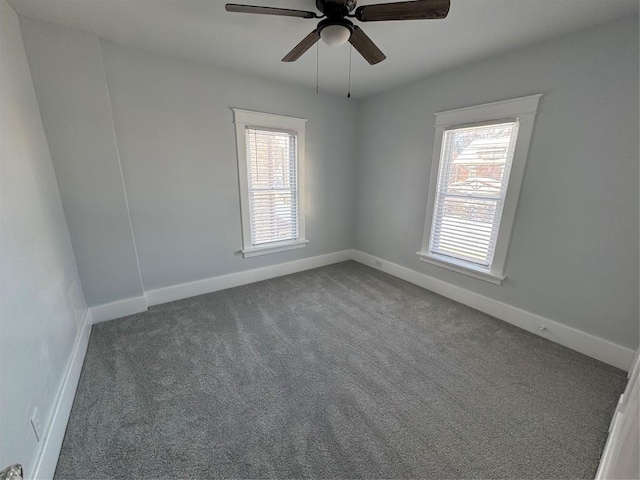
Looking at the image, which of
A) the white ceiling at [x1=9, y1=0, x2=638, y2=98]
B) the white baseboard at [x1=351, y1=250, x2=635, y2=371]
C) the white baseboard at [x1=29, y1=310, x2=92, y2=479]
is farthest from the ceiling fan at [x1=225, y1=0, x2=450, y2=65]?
the white baseboard at [x1=351, y1=250, x2=635, y2=371]

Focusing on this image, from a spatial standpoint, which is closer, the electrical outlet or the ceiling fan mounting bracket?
the electrical outlet

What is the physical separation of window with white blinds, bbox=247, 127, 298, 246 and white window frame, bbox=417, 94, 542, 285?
5.89 ft

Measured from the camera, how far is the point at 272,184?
3402mm

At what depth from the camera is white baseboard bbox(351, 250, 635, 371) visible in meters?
2.04

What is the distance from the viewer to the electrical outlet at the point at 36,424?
1.23m

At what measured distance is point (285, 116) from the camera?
3.27 m

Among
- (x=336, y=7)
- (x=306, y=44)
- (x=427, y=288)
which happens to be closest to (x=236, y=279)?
(x=427, y=288)

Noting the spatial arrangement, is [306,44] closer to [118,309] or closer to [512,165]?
[512,165]

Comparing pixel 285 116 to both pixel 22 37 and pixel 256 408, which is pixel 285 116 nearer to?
pixel 22 37

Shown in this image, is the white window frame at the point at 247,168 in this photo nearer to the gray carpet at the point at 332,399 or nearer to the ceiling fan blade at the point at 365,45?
the gray carpet at the point at 332,399

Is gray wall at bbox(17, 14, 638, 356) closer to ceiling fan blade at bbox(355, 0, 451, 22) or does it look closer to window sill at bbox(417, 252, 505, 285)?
window sill at bbox(417, 252, 505, 285)

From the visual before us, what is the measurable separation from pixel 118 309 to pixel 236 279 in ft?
4.07

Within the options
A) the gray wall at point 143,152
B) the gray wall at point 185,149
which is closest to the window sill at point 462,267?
the gray wall at point 185,149

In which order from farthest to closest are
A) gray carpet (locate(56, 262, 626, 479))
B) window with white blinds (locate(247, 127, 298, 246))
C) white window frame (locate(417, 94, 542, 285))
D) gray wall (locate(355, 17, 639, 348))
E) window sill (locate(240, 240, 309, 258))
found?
window sill (locate(240, 240, 309, 258)) < window with white blinds (locate(247, 127, 298, 246)) < white window frame (locate(417, 94, 542, 285)) < gray wall (locate(355, 17, 639, 348)) < gray carpet (locate(56, 262, 626, 479))
